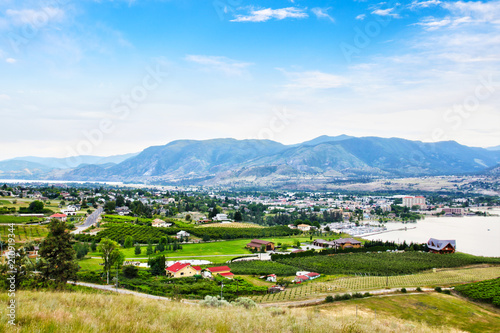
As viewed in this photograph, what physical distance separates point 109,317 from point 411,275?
84.9 ft

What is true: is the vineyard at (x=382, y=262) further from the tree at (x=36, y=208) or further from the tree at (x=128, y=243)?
the tree at (x=36, y=208)

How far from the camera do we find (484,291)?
19500mm

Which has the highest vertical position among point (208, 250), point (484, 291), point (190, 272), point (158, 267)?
point (158, 267)

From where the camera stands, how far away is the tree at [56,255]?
14656 millimetres

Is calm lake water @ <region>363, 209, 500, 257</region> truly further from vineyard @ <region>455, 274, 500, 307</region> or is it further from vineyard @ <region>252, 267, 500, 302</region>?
vineyard @ <region>455, 274, 500, 307</region>

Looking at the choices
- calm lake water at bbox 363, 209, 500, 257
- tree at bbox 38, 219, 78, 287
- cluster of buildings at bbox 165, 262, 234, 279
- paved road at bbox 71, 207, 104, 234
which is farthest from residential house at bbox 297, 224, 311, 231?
tree at bbox 38, 219, 78, 287

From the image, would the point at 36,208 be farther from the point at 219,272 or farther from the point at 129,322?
A: the point at 129,322

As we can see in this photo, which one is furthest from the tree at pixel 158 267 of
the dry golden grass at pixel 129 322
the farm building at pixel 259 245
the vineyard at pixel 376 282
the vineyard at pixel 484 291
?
the vineyard at pixel 484 291

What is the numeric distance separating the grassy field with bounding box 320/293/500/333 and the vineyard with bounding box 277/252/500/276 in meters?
7.69

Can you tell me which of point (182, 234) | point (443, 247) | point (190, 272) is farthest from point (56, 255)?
point (443, 247)

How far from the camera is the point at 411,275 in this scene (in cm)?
2555

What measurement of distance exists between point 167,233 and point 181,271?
1801 centimetres

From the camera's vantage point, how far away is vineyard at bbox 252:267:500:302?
18609mm

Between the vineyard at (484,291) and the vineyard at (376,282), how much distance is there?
184 centimetres
